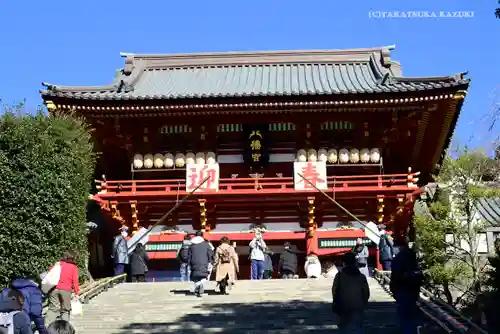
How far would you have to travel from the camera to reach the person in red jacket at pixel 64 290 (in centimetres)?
1011

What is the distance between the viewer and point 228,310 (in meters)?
12.5

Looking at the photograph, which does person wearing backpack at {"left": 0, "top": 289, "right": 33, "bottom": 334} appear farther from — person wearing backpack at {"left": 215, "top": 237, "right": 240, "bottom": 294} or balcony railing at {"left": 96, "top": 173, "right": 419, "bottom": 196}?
balcony railing at {"left": 96, "top": 173, "right": 419, "bottom": 196}

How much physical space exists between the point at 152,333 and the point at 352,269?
3.92 m

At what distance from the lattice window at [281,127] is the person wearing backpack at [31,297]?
14.2 m

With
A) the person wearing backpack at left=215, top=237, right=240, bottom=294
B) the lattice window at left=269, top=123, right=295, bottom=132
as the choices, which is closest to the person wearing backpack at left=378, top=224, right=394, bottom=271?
the lattice window at left=269, top=123, right=295, bottom=132

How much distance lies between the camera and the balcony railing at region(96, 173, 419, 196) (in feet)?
68.3

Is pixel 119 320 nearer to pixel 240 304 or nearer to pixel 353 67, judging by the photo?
pixel 240 304

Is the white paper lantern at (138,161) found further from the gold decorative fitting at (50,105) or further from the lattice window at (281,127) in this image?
the lattice window at (281,127)

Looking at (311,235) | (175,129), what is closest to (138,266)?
(175,129)

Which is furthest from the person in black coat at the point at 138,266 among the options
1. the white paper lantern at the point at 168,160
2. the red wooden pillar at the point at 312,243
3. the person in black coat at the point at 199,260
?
the red wooden pillar at the point at 312,243

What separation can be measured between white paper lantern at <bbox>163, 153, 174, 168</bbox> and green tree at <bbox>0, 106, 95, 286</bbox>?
6493 millimetres

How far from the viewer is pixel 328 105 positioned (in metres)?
20.5

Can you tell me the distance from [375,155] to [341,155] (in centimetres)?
117

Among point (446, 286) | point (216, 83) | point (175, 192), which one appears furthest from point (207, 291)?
point (216, 83)
